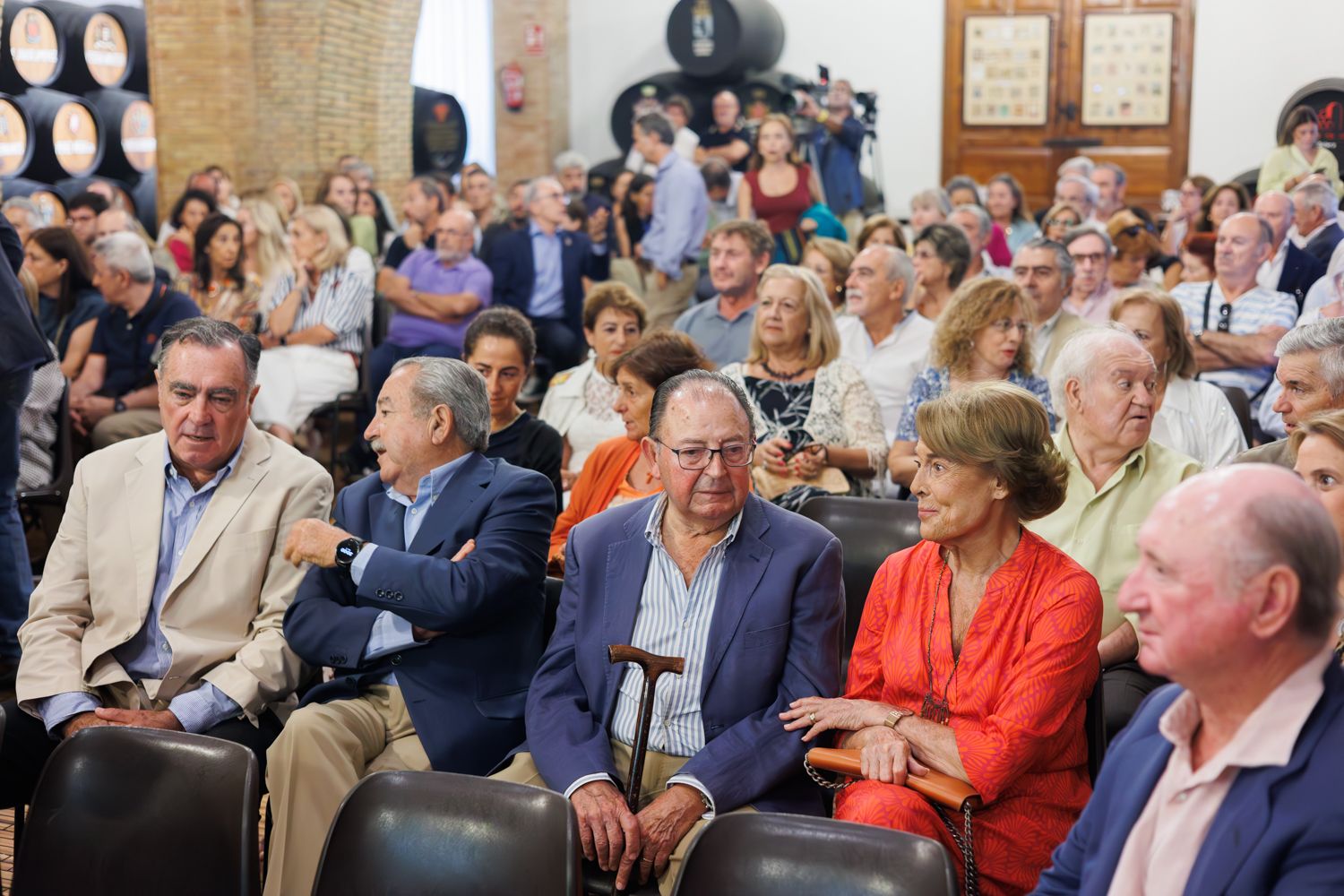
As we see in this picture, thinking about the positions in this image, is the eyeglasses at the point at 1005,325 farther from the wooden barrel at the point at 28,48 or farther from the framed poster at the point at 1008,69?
the framed poster at the point at 1008,69

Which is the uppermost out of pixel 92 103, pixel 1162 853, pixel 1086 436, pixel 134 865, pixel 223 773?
pixel 92 103

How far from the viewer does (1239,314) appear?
550 cm

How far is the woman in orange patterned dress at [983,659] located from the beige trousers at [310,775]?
0.91 meters

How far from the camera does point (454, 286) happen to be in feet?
24.0

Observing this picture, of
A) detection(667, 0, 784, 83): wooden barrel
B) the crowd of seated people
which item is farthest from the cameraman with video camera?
the crowd of seated people

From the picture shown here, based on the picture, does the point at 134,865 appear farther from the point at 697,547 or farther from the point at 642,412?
the point at 642,412

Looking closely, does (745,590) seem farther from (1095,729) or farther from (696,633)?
(1095,729)

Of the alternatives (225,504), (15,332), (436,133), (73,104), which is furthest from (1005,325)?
(436,133)

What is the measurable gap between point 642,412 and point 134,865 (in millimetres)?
1872

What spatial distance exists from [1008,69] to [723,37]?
3.05 metres

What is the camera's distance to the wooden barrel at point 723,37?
14281mm

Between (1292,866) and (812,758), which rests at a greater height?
(1292,866)

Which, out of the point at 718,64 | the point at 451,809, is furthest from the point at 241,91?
the point at 451,809

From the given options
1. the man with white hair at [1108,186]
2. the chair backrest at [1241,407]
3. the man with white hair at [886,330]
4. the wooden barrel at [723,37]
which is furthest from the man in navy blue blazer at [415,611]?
the wooden barrel at [723,37]
